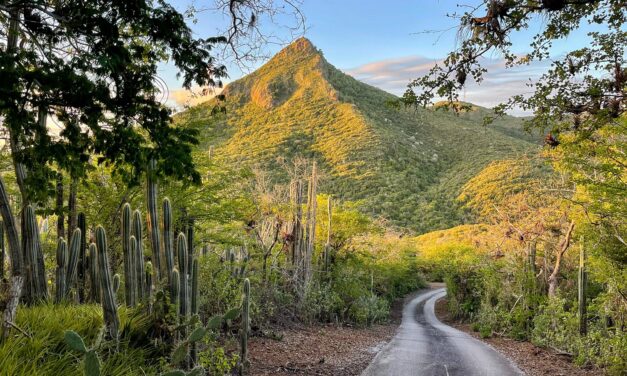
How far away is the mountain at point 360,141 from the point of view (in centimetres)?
3981

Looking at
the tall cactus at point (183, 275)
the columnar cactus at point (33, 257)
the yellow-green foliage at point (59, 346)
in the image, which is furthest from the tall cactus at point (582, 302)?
the columnar cactus at point (33, 257)

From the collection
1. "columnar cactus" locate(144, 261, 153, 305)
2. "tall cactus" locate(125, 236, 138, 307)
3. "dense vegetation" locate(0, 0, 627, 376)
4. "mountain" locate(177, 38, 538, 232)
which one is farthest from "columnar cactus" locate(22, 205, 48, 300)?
"mountain" locate(177, 38, 538, 232)

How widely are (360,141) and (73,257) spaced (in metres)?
41.5

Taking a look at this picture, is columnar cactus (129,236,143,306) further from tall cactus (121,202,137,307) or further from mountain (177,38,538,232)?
mountain (177,38,538,232)

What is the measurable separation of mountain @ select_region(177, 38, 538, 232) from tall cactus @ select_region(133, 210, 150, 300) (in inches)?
978

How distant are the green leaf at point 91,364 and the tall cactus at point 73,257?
3232 millimetres

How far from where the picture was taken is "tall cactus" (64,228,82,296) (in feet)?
21.9

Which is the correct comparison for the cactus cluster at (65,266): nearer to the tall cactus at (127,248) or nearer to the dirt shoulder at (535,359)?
the tall cactus at (127,248)

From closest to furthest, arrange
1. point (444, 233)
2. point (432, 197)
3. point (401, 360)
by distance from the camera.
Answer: point (401, 360), point (444, 233), point (432, 197)

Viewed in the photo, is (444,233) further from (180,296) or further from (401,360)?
(180,296)

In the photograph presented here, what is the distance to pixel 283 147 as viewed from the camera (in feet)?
142

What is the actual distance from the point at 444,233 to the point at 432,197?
5.83 meters

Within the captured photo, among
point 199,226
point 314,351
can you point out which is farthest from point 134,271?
point 314,351

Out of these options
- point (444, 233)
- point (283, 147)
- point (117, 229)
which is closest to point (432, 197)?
point (444, 233)
